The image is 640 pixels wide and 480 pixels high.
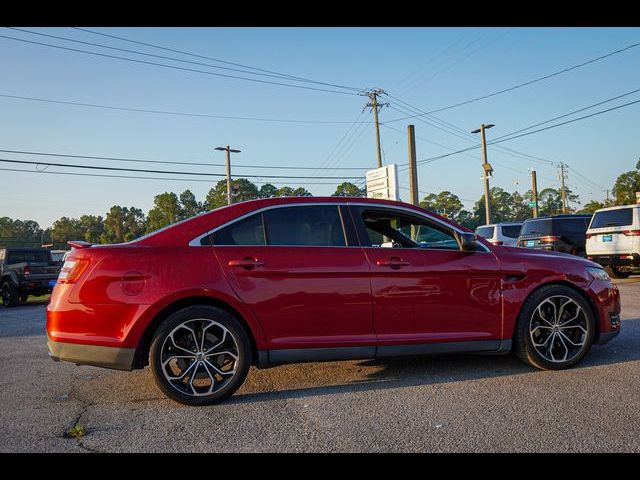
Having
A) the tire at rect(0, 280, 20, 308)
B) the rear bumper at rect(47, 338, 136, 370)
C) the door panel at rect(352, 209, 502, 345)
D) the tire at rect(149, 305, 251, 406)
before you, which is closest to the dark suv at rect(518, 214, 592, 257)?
the door panel at rect(352, 209, 502, 345)

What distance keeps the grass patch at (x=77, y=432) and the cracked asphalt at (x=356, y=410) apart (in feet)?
0.17

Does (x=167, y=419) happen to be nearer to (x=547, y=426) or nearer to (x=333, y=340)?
(x=333, y=340)

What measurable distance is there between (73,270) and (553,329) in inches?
163

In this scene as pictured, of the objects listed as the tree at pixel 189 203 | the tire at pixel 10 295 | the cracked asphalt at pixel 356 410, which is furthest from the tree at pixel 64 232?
the cracked asphalt at pixel 356 410

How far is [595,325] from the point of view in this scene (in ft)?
15.3

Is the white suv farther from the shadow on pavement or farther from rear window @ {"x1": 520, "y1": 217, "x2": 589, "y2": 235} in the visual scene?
the shadow on pavement

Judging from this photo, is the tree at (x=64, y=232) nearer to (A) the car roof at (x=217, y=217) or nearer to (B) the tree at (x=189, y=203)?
(B) the tree at (x=189, y=203)

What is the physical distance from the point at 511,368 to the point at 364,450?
2.33 m

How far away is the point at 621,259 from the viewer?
1240 cm

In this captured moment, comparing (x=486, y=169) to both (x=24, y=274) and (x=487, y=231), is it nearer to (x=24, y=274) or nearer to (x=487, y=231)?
(x=487, y=231)

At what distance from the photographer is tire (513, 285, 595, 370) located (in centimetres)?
446
